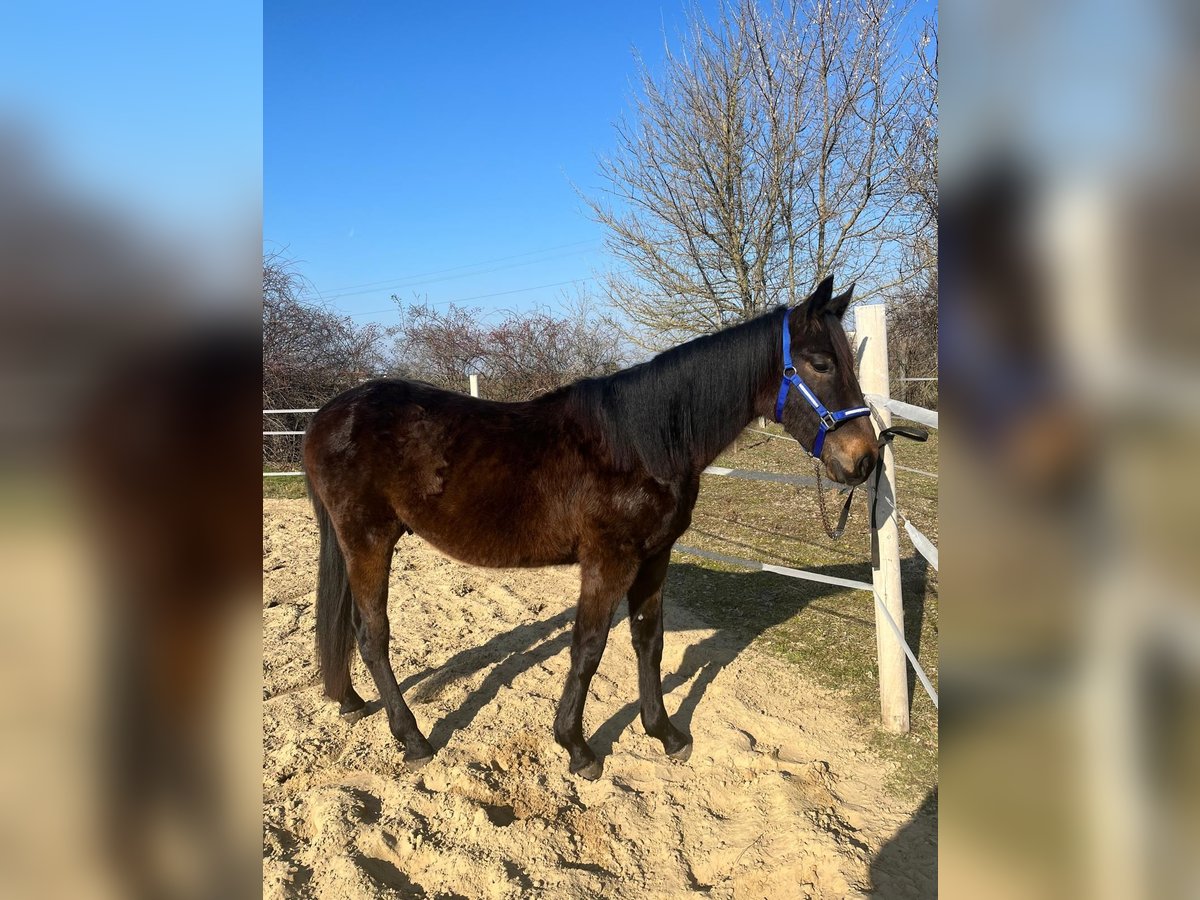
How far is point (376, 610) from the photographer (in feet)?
9.92

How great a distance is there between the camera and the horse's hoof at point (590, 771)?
2.66 m

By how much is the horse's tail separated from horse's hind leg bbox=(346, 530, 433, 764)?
0.20 m

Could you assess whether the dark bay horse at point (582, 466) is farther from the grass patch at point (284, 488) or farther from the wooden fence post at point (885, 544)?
the grass patch at point (284, 488)

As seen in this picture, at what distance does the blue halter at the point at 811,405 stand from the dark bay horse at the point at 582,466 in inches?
0.5

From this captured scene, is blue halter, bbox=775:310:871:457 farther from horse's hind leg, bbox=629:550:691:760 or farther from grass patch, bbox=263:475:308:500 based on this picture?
grass patch, bbox=263:475:308:500

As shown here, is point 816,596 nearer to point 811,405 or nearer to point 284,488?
point 811,405

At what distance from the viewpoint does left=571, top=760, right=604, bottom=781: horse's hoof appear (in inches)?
105
